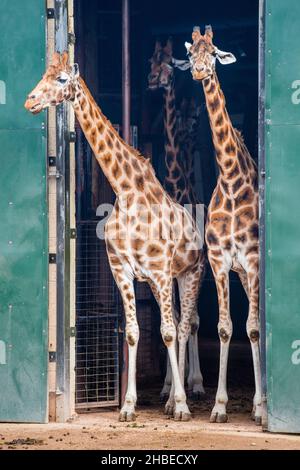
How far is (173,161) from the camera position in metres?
12.0

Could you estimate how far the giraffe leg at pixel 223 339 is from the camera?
10.2 meters

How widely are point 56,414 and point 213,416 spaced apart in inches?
56.1

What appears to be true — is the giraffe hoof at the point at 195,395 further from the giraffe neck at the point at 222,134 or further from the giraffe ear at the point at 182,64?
the giraffe ear at the point at 182,64

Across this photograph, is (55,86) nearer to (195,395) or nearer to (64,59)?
(64,59)

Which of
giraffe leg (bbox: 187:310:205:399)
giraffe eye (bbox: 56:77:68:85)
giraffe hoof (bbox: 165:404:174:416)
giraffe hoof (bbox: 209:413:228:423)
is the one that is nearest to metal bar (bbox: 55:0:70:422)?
giraffe eye (bbox: 56:77:68:85)

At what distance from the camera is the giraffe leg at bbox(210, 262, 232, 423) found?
33.6 ft

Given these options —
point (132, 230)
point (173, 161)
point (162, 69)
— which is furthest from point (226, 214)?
point (162, 69)

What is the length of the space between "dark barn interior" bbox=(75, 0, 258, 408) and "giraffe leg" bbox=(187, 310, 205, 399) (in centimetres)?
43

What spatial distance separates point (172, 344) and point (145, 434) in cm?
115

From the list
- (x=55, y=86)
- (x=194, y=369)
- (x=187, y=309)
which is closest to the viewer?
(x=55, y=86)

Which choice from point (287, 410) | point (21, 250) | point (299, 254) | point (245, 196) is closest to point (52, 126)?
point (21, 250)

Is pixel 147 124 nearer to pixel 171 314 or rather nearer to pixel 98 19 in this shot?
pixel 98 19

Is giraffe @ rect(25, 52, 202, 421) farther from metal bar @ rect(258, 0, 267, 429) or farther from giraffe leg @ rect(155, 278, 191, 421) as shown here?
metal bar @ rect(258, 0, 267, 429)

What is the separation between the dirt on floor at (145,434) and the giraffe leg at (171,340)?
0.47 feet
